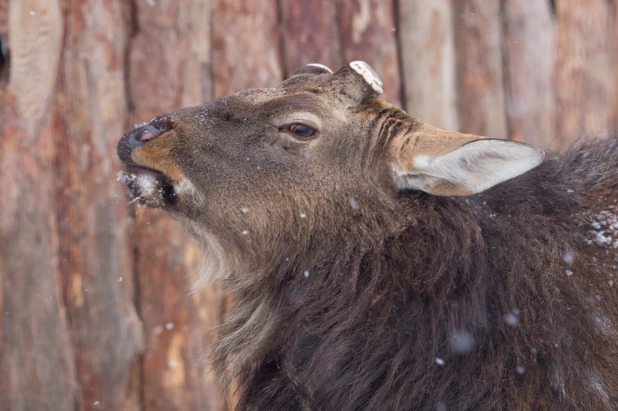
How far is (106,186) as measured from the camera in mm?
4793

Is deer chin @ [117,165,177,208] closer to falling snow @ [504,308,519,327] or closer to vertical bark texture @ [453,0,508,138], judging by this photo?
falling snow @ [504,308,519,327]

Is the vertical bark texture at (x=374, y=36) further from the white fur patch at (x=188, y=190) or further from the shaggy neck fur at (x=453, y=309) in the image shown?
the white fur patch at (x=188, y=190)

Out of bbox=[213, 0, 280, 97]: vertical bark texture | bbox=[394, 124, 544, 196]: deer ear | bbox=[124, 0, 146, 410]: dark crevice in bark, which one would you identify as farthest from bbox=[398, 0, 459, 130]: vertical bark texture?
bbox=[394, 124, 544, 196]: deer ear

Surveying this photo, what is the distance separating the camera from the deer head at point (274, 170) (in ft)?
11.0

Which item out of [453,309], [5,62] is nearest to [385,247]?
[453,309]

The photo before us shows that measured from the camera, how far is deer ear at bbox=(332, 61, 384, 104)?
11.5 ft

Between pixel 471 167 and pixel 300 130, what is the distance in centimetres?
81

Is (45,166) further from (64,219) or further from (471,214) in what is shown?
(471,214)

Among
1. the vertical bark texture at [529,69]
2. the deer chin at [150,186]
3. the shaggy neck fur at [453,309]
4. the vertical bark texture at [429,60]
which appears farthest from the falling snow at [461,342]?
the vertical bark texture at [529,69]

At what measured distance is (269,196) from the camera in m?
3.40

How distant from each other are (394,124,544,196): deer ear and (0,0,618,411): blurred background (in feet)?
6.44

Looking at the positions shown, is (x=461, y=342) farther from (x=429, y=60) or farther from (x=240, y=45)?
(x=429, y=60)

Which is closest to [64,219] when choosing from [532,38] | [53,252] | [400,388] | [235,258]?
[53,252]

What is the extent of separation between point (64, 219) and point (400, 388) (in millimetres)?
2658
